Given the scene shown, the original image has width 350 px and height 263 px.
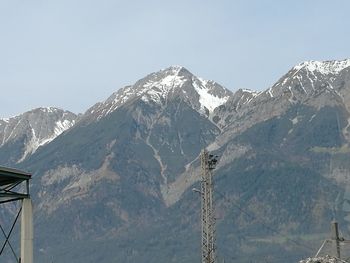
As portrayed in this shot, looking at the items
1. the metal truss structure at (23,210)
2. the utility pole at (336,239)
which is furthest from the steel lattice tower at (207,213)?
the metal truss structure at (23,210)

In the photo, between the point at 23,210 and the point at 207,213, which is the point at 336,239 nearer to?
the point at 207,213

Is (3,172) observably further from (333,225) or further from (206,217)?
(333,225)

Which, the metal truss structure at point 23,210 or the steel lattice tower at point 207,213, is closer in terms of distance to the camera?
the metal truss structure at point 23,210

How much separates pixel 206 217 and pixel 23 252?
89.8ft

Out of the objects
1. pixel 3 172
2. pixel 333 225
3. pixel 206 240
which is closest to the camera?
pixel 3 172

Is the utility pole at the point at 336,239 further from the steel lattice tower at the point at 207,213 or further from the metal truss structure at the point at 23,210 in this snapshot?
the metal truss structure at the point at 23,210

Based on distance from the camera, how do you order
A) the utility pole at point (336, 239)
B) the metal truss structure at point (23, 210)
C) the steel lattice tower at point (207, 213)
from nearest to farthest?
the metal truss structure at point (23, 210) → the steel lattice tower at point (207, 213) → the utility pole at point (336, 239)

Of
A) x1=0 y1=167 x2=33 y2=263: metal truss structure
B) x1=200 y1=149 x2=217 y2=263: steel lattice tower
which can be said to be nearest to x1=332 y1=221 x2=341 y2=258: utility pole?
x1=200 y1=149 x2=217 y2=263: steel lattice tower

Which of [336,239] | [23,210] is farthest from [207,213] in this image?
[23,210]

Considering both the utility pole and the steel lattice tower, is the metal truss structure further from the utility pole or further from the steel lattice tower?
the utility pole

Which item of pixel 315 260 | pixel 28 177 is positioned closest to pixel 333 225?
pixel 315 260

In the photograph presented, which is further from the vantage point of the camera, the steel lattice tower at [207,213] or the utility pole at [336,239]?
the utility pole at [336,239]

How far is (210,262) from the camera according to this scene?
66500 millimetres

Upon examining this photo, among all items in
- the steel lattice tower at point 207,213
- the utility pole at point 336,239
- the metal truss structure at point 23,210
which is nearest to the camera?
the metal truss structure at point 23,210
